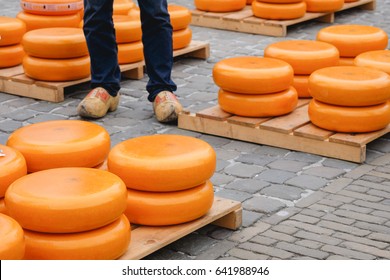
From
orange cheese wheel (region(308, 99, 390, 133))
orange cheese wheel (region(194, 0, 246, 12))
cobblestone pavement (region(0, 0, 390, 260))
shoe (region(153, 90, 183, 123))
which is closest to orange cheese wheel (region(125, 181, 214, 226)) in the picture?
cobblestone pavement (region(0, 0, 390, 260))

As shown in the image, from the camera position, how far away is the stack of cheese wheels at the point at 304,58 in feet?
20.2

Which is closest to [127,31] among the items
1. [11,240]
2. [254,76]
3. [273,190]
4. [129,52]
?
[129,52]

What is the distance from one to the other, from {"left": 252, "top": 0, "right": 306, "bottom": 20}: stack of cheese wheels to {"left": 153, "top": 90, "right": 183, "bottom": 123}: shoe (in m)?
2.86

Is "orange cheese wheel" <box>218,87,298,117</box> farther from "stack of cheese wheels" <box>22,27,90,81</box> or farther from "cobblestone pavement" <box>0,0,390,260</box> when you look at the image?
"stack of cheese wheels" <box>22,27,90,81</box>

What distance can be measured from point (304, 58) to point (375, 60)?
492mm

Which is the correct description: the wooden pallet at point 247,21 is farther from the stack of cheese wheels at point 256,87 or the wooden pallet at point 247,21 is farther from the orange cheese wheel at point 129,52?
the stack of cheese wheels at point 256,87

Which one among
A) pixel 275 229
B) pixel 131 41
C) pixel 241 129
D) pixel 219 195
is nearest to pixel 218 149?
pixel 241 129

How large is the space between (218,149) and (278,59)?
0.90 metres

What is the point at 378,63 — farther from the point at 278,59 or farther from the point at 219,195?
the point at 219,195

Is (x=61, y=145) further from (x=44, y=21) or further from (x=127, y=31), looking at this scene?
(x=44, y=21)

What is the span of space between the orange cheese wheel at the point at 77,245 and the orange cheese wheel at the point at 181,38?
3954mm

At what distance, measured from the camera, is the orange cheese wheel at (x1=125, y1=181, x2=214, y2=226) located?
4.11 metres

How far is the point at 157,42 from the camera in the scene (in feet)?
20.1

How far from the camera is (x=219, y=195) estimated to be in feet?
16.0
